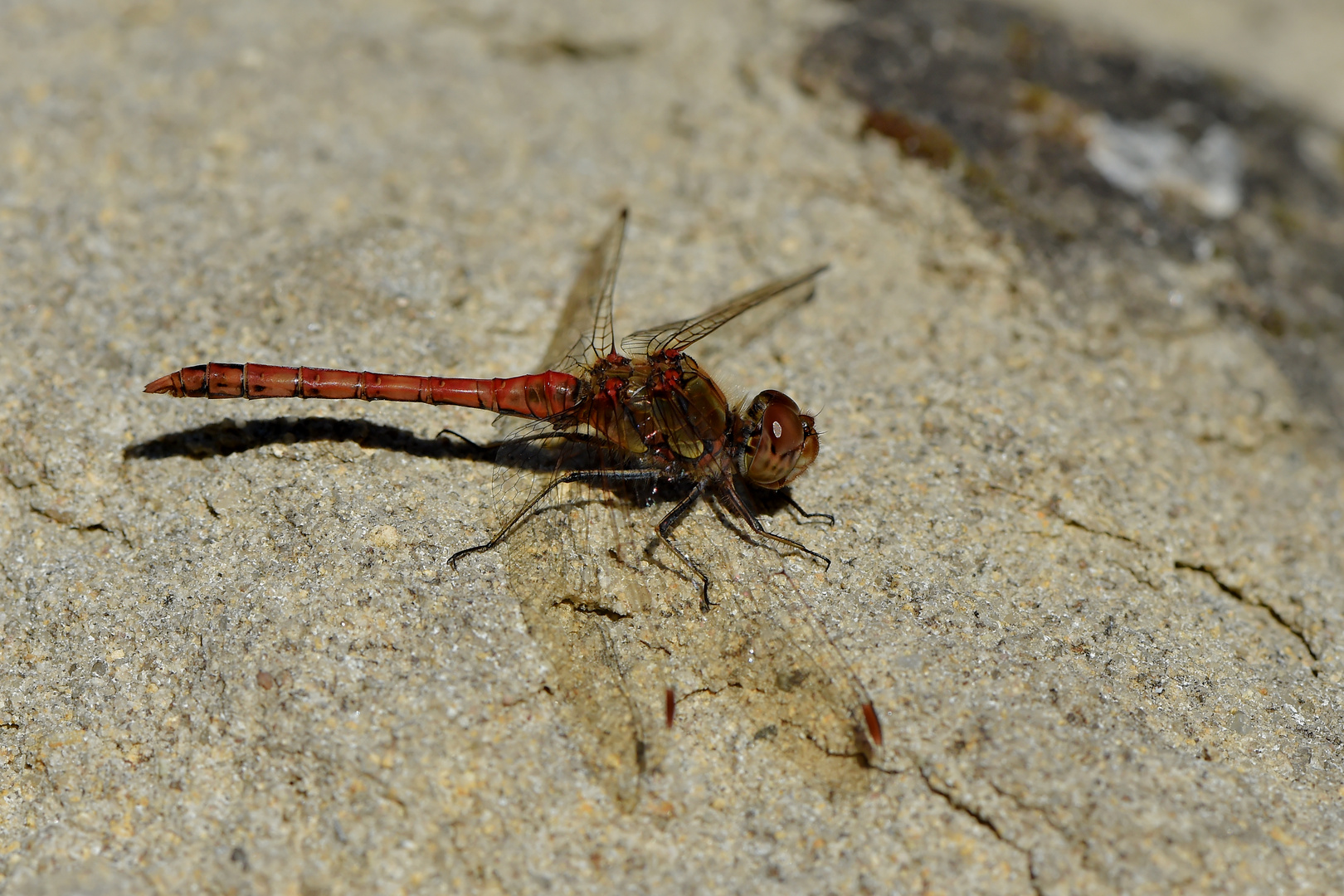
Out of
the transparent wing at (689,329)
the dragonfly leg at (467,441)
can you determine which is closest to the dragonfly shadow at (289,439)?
the dragonfly leg at (467,441)

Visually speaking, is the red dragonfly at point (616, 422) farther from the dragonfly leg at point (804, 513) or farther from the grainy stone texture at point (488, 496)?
the grainy stone texture at point (488, 496)

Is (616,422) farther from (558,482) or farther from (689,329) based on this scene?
(689,329)

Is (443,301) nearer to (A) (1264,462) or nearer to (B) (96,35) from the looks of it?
(B) (96,35)

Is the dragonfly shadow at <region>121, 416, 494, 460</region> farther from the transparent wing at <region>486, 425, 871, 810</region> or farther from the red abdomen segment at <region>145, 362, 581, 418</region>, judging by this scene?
the transparent wing at <region>486, 425, 871, 810</region>

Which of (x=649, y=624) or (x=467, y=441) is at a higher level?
(x=467, y=441)

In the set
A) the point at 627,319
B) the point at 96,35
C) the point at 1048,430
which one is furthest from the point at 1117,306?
the point at 96,35

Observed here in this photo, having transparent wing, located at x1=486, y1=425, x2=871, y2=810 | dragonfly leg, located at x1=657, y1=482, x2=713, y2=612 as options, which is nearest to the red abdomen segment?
transparent wing, located at x1=486, y1=425, x2=871, y2=810

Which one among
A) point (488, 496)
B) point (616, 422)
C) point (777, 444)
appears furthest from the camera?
point (616, 422)

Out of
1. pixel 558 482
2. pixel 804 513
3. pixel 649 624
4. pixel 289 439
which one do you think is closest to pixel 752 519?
pixel 804 513
